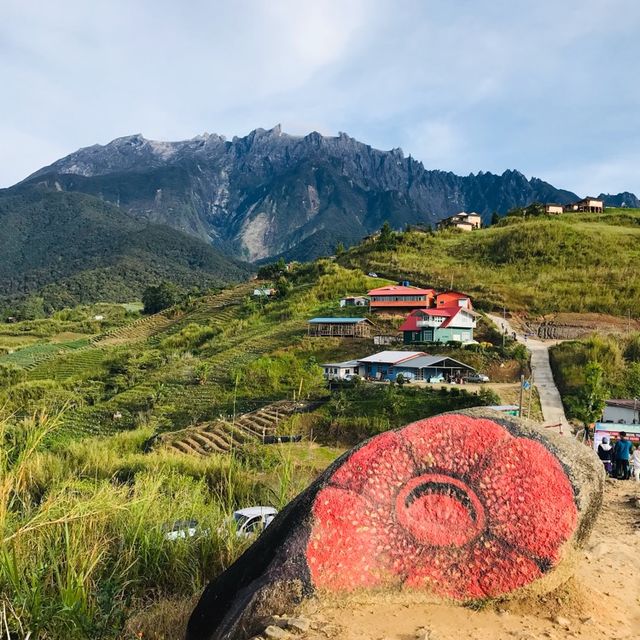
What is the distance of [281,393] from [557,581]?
23763 mm

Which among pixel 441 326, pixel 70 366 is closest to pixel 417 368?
pixel 441 326

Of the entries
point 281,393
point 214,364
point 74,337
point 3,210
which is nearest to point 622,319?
point 281,393

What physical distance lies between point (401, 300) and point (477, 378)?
14258 mm

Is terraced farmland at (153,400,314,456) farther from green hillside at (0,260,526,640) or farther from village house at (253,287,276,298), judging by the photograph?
village house at (253,287,276,298)

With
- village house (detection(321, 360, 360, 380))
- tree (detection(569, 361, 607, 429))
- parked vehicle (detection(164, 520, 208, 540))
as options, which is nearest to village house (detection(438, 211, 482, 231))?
village house (detection(321, 360, 360, 380))

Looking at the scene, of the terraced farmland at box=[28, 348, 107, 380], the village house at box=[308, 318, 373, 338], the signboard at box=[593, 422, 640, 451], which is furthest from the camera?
the terraced farmland at box=[28, 348, 107, 380]

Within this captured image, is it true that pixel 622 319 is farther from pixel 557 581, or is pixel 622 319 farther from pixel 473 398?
pixel 557 581

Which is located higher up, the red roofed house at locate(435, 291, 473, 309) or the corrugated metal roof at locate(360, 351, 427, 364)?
the red roofed house at locate(435, 291, 473, 309)

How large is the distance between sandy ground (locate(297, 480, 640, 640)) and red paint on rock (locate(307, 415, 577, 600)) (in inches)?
4.0

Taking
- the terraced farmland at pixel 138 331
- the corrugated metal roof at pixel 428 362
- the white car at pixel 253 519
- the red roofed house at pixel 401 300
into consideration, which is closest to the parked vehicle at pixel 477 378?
the corrugated metal roof at pixel 428 362

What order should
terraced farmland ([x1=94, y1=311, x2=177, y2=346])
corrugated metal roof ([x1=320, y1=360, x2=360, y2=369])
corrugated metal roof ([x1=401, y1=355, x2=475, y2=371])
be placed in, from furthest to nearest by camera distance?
terraced farmland ([x1=94, y1=311, x2=177, y2=346]), corrugated metal roof ([x1=320, y1=360, x2=360, y2=369]), corrugated metal roof ([x1=401, y1=355, x2=475, y2=371])

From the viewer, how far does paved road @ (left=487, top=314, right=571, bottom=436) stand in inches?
815

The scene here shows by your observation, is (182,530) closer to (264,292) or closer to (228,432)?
(228,432)

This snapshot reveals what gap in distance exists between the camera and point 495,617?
299cm
